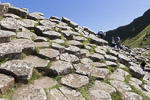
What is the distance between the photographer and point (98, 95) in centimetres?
575

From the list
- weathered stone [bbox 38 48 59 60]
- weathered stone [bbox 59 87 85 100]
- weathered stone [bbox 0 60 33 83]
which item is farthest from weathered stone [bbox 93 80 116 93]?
weathered stone [bbox 0 60 33 83]

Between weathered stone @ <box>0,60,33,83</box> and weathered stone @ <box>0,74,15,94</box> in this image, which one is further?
weathered stone @ <box>0,60,33,83</box>

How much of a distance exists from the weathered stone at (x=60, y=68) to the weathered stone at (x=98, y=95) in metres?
1.29

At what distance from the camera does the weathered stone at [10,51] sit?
572 centimetres

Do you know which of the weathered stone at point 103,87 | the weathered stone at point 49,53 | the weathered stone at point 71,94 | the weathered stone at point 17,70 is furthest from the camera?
the weathered stone at point 49,53

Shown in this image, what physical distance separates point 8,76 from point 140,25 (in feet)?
698

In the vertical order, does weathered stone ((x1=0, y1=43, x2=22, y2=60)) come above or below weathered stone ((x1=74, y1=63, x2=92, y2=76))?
above

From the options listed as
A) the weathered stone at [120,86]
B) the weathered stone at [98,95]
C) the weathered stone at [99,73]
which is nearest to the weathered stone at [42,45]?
the weathered stone at [99,73]

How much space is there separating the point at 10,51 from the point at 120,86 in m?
4.84

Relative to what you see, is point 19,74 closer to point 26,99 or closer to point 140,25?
point 26,99

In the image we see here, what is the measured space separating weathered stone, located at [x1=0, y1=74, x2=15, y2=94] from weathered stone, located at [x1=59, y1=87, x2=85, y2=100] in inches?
64.8

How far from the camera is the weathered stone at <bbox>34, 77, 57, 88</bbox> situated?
5.46 meters

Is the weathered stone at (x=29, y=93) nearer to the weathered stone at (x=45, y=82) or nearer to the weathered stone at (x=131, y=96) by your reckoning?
the weathered stone at (x=45, y=82)

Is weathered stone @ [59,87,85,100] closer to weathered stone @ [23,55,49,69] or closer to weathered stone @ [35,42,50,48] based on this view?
weathered stone @ [23,55,49,69]
